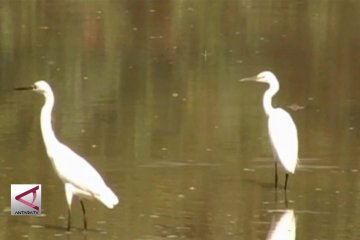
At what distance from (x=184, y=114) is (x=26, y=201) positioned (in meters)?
5.82

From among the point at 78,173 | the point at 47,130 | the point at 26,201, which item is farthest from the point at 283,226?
the point at 26,201

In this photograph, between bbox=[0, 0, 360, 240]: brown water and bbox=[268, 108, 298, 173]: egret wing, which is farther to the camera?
bbox=[268, 108, 298, 173]: egret wing

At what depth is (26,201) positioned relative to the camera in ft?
41.4

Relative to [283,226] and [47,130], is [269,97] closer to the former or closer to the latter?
[283,226]

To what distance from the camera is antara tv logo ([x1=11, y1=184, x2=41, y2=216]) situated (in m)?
12.5

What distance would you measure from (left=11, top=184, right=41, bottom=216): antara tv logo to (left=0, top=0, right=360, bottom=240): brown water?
0.27 feet

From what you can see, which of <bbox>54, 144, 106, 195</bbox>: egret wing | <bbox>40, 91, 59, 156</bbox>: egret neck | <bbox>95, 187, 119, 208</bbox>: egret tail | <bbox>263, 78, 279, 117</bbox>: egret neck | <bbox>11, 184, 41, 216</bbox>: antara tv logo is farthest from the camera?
<bbox>263, 78, 279, 117</bbox>: egret neck

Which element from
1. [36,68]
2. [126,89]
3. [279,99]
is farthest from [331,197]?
[36,68]

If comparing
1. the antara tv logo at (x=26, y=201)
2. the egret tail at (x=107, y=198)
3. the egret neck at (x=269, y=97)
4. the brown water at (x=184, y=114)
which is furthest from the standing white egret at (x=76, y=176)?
the egret neck at (x=269, y=97)

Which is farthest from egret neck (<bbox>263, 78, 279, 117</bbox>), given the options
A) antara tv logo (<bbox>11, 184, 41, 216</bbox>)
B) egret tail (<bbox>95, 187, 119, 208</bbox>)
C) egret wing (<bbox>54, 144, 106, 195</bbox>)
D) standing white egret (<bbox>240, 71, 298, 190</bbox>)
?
egret tail (<bbox>95, 187, 119, 208</bbox>)

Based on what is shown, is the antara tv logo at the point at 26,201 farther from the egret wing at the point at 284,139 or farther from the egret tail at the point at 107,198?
the egret wing at the point at 284,139

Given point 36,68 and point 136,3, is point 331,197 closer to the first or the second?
point 36,68

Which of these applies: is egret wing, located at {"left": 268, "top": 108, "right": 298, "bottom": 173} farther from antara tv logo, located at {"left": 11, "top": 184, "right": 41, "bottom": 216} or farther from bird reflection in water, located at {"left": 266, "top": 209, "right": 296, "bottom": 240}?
antara tv logo, located at {"left": 11, "top": 184, "right": 41, "bottom": 216}

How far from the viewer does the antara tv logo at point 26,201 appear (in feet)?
41.0
